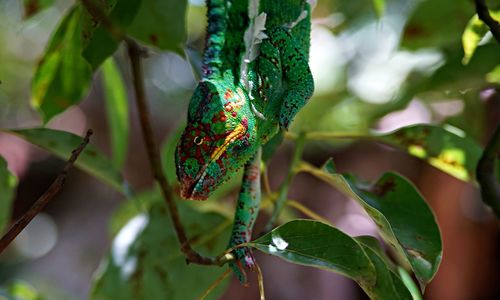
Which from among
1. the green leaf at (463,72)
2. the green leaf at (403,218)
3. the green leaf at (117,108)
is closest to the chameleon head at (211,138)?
the green leaf at (403,218)

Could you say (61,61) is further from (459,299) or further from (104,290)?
(459,299)

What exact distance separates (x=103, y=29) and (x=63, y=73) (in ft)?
0.42

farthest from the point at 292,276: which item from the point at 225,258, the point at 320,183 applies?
the point at 225,258

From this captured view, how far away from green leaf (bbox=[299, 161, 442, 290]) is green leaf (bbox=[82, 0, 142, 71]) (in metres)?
0.36

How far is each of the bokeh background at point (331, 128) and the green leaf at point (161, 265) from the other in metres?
0.27

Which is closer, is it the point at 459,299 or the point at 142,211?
the point at 142,211

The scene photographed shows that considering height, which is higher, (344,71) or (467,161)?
(467,161)

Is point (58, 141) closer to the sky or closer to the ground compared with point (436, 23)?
closer to the ground

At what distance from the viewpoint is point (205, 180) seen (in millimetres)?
775

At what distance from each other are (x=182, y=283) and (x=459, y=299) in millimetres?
1694

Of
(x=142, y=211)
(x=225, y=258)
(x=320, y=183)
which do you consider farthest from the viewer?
(x=320, y=183)

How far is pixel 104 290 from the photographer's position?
3.76 ft

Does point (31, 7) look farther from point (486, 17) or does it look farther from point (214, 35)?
point (486, 17)

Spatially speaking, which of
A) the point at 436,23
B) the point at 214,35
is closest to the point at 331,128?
the point at 436,23
